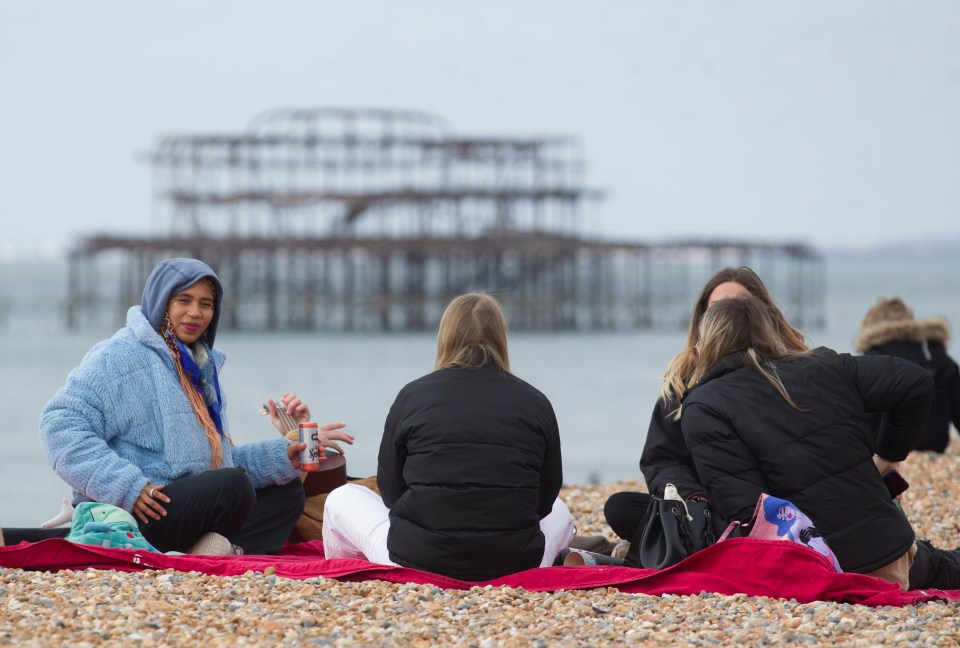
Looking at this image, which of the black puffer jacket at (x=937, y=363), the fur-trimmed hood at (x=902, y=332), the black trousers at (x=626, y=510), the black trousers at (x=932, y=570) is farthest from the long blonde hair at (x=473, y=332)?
the fur-trimmed hood at (x=902, y=332)

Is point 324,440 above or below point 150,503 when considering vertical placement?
above

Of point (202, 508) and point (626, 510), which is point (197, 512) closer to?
point (202, 508)

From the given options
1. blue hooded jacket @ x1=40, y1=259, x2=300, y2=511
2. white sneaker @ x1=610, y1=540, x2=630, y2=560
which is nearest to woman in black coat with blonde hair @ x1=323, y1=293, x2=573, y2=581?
white sneaker @ x1=610, y1=540, x2=630, y2=560

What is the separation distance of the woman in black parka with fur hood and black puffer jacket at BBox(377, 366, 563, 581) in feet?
14.5

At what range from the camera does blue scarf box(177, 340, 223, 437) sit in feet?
19.1

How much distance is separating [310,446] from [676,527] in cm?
166

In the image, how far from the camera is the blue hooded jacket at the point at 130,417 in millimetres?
5465

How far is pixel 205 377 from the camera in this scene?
5.88m

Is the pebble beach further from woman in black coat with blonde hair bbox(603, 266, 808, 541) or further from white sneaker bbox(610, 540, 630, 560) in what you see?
white sneaker bbox(610, 540, 630, 560)

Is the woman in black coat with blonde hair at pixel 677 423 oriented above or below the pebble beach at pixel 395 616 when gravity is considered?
above

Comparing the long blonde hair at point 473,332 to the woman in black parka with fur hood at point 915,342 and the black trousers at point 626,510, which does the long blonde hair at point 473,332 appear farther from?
the woman in black parka with fur hood at point 915,342

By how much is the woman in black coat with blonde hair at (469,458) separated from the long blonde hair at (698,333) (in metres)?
0.58

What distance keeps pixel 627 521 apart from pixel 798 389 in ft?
3.78

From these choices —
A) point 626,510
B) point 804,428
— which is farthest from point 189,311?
point 804,428
